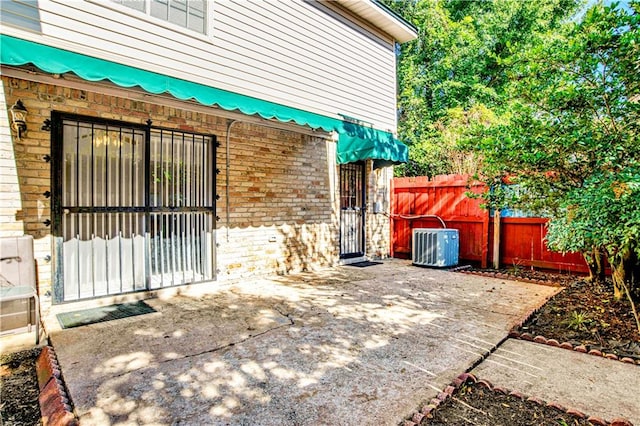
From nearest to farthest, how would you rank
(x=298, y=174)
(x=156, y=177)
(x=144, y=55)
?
1. (x=144, y=55)
2. (x=156, y=177)
3. (x=298, y=174)

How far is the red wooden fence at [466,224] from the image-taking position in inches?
298

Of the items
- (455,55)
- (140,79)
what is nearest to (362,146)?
(140,79)

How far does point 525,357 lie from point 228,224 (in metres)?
4.65

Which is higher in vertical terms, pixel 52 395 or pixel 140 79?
pixel 140 79

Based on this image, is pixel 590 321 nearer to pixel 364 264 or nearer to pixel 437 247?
pixel 437 247

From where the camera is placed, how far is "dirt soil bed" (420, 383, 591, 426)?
2.34 m

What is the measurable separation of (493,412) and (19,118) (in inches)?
213

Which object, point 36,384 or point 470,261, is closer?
point 36,384

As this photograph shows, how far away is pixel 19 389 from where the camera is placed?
2814mm

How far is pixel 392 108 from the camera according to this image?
31.7 feet

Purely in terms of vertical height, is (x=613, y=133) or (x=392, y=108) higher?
(x=392, y=108)

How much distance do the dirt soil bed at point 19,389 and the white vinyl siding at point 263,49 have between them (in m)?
3.58

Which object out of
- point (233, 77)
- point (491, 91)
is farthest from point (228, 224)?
point (491, 91)

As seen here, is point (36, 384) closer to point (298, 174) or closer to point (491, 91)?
point (298, 174)
